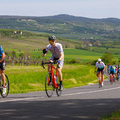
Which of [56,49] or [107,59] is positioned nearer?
[56,49]

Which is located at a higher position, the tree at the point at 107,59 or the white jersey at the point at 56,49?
the white jersey at the point at 56,49

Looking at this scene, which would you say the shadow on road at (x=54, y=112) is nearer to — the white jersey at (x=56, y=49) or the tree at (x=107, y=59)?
the white jersey at (x=56, y=49)

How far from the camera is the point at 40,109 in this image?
8305 millimetres

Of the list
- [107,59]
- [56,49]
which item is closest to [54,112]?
[56,49]

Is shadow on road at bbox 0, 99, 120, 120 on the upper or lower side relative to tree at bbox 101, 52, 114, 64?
→ upper

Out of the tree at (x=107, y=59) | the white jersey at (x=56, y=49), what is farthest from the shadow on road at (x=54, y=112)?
the tree at (x=107, y=59)

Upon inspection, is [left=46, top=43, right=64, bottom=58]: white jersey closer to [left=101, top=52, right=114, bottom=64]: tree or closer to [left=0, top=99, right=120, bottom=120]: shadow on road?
[left=0, top=99, right=120, bottom=120]: shadow on road

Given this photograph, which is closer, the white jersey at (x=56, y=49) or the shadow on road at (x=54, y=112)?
A: the shadow on road at (x=54, y=112)

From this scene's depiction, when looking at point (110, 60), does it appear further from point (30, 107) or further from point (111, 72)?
point (30, 107)

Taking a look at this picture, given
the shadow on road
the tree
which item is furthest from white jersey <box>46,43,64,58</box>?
the tree

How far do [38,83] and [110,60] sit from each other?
149m

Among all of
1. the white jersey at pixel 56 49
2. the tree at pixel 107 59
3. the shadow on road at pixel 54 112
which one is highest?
the white jersey at pixel 56 49

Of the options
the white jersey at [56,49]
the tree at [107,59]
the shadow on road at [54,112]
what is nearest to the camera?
the shadow on road at [54,112]

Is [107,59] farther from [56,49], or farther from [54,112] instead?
[54,112]
